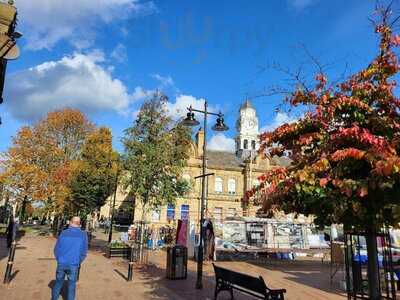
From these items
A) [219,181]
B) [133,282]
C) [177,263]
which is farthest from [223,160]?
[133,282]

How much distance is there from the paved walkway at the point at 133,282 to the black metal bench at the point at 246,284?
0.83m

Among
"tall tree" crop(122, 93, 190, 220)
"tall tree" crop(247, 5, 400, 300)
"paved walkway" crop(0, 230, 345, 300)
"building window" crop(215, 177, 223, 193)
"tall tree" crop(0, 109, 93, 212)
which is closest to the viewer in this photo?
"tall tree" crop(247, 5, 400, 300)

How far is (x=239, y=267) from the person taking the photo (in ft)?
60.8

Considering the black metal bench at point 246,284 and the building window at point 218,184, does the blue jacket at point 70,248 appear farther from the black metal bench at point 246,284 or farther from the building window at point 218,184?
the building window at point 218,184

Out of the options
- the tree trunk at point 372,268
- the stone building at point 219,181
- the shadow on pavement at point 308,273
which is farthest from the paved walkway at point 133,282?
the stone building at point 219,181

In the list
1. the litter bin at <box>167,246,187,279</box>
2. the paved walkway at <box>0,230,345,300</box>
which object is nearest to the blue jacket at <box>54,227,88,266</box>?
the paved walkway at <box>0,230,345,300</box>

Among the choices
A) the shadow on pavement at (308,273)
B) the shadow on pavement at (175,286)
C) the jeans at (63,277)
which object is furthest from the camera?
the shadow on pavement at (308,273)

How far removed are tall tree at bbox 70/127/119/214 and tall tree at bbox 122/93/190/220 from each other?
43.0 feet

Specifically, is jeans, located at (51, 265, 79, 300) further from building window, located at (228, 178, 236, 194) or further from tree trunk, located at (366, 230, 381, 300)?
building window, located at (228, 178, 236, 194)

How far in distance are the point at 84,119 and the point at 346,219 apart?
119ft

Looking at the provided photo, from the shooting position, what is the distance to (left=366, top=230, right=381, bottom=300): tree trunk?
5.03 metres

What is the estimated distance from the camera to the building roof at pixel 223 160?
56688mm

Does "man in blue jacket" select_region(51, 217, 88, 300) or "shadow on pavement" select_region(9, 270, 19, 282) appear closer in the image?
"man in blue jacket" select_region(51, 217, 88, 300)

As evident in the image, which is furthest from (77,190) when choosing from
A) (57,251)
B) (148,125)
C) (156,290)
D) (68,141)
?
(57,251)
